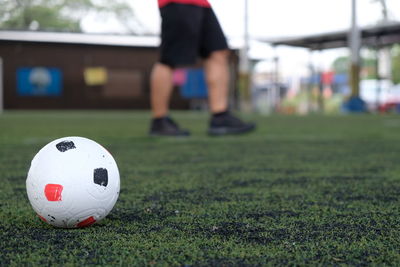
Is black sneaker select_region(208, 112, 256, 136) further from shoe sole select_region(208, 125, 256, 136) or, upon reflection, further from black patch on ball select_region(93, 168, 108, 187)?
black patch on ball select_region(93, 168, 108, 187)

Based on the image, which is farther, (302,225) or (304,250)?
(302,225)

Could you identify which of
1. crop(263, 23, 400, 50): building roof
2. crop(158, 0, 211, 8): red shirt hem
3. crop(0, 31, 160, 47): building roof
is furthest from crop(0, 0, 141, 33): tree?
crop(158, 0, 211, 8): red shirt hem

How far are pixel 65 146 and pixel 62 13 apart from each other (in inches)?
629

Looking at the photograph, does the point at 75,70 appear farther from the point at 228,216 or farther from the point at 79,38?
the point at 228,216

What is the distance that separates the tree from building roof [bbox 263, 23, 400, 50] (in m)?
5.89

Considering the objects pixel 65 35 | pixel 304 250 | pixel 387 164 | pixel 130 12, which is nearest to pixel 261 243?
pixel 304 250

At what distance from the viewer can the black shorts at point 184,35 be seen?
11.9ft

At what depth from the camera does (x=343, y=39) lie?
14789mm

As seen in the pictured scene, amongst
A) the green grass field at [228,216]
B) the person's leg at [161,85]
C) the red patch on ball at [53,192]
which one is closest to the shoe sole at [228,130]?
the person's leg at [161,85]

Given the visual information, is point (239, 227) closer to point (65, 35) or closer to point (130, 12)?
point (65, 35)

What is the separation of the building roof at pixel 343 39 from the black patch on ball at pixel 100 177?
41.7 ft

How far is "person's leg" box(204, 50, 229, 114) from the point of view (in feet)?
12.4

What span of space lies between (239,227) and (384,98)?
2021 cm

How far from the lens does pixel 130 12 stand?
18.8 m
